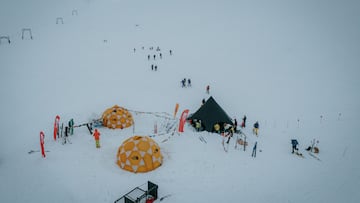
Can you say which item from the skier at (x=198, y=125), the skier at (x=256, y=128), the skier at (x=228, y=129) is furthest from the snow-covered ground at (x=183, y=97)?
the skier at (x=228, y=129)

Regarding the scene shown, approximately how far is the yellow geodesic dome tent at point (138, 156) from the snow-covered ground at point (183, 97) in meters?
0.44

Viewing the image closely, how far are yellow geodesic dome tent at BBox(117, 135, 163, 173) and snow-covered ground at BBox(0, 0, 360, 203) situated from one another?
441 millimetres

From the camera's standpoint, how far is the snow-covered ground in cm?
1276

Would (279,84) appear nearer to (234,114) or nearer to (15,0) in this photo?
(234,114)

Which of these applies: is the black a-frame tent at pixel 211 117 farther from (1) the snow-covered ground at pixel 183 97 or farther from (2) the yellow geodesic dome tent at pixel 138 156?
(2) the yellow geodesic dome tent at pixel 138 156

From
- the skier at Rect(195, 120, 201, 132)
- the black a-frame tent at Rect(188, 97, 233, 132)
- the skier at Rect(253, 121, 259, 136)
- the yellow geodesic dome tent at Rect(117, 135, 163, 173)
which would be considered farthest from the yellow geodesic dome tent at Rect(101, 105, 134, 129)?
the skier at Rect(253, 121, 259, 136)

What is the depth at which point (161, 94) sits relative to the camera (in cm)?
2566

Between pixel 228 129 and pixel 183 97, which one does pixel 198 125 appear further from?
pixel 183 97

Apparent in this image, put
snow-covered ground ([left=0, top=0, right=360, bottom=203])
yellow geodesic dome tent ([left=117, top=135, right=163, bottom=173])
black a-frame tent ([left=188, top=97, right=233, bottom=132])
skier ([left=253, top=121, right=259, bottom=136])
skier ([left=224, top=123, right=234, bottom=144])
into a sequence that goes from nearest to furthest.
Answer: snow-covered ground ([left=0, top=0, right=360, bottom=203]) → yellow geodesic dome tent ([left=117, top=135, right=163, bottom=173]) → skier ([left=224, top=123, right=234, bottom=144]) → black a-frame tent ([left=188, top=97, right=233, bottom=132]) → skier ([left=253, top=121, right=259, bottom=136])

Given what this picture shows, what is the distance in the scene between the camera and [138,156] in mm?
13117

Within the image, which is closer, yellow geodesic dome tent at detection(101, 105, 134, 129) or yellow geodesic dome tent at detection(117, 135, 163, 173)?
yellow geodesic dome tent at detection(117, 135, 163, 173)

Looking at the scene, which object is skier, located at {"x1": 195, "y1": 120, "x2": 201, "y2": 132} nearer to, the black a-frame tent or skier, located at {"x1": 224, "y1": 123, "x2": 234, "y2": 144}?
the black a-frame tent

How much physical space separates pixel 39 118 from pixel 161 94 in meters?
11.9

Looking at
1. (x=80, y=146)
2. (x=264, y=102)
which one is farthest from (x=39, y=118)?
(x=264, y=102)
